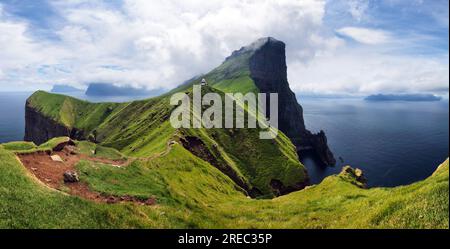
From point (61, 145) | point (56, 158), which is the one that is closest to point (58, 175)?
point (56, 158)

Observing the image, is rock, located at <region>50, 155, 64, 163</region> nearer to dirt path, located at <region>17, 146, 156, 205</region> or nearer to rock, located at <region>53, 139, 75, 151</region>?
dirt path, located at <region>17, 146, 156, 205</region>

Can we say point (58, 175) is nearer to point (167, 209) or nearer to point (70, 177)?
point (70, 177)

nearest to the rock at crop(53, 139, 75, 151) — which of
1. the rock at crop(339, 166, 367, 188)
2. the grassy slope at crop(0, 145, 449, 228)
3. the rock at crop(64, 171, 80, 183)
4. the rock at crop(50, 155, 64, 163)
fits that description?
the rock at crop(50, 155, 64, 163)

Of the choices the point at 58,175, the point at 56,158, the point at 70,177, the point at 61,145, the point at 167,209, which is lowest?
the point at 167,209

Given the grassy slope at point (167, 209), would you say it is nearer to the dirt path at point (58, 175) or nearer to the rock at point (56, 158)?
the dirt path at point (58, 175)

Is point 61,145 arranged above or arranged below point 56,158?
above

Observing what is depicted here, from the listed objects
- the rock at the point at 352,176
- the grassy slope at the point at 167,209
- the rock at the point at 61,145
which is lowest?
the rock at the point at 352,176

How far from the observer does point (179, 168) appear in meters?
78.0

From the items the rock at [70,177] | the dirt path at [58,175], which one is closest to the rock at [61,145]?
the dirt path at [58,175]

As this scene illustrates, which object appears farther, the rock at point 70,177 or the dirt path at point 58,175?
the rock at point 70,177

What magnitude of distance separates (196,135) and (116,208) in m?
96.8

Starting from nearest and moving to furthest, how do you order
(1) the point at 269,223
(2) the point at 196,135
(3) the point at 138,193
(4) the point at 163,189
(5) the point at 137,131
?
(1) the point at 269,223 < (3) the point at 138,193 < (4) the point at 163,189 < (2) the point at 196,135 < (5) the point at 137,131
